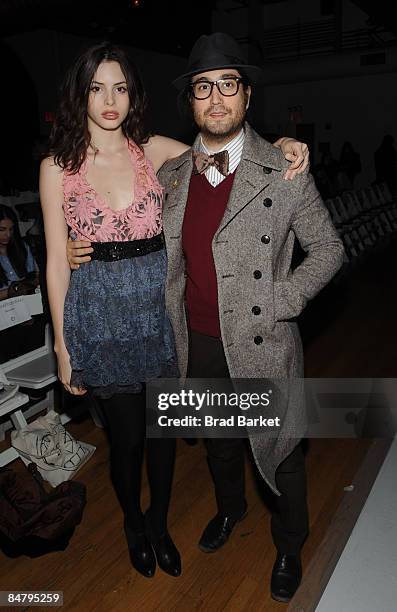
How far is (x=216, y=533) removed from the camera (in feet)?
8.30

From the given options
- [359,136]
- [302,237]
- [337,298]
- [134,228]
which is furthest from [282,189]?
[359,136]

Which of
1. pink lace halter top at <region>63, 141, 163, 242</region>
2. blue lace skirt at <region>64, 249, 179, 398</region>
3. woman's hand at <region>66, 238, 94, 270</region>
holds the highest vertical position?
pink lace halter top at <region>63, 141, 163, 242</region>

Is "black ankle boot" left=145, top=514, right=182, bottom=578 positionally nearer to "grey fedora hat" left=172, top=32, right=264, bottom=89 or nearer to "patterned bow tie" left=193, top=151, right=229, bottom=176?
"patterned bow tie" left=193, top=151, right=229, bottom=176

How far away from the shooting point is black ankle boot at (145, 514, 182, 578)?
232 centimetres

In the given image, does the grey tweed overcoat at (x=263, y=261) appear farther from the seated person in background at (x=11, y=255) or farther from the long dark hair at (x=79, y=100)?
the seated person in background at (x=11, y=255)

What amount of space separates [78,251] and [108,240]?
11 cm

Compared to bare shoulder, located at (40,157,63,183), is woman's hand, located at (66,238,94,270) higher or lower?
lower

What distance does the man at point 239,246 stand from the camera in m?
1.87

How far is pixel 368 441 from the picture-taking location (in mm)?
3354

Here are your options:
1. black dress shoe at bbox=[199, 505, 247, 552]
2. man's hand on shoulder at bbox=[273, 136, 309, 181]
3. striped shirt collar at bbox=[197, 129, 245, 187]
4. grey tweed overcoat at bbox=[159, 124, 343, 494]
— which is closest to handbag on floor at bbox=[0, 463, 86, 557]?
black dress shoe at bbox=[199, 505, 247, 552]

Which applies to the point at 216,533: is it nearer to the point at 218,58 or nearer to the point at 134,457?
the point at 134,457

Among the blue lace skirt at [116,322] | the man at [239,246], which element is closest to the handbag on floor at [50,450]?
the blue lace skirt at [116,322]

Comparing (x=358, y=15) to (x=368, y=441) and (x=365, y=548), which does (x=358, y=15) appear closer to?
(x=368, y=441)

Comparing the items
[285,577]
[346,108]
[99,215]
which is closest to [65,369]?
[99,215]
